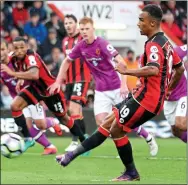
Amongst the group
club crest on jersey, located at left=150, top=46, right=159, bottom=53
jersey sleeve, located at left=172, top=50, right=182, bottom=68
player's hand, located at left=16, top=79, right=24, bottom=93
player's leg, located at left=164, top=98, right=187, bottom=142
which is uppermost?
club crest on jersey, located at left=150, top=46, right=159, bottom=53

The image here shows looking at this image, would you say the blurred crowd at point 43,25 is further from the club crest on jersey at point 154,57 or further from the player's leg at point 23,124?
the club crest on jersey at point 154,57

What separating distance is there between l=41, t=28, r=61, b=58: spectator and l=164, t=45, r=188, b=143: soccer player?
7.96m

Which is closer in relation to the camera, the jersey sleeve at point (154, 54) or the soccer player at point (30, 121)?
→ the jersey sleeve at point (154, 54)

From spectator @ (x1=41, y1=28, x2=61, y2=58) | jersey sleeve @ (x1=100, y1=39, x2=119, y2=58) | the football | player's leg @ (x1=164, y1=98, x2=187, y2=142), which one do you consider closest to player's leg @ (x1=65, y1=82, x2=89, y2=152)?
jersey sleeve @ (x1=100, y1=39, x2=119, y2=58)

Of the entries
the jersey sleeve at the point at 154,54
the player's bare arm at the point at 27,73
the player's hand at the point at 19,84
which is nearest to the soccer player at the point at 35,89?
the player's bare arm at the point at 27,73

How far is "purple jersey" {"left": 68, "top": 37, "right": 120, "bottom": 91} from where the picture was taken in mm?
11211

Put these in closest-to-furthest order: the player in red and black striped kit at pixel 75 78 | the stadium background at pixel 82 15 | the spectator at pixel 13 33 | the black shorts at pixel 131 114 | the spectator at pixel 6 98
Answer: the black shorts at pixel 131 114 → the player in red and black striped kit at pixel 75 78 → the spectator at pixel 6 98 → the spectator at pixel 13 33 → the stadium background at pixel 82 15

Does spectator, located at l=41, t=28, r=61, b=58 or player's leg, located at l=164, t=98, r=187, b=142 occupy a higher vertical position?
player's leg, located at l=164, t=98, r=187, b=142

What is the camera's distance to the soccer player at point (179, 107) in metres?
11.0

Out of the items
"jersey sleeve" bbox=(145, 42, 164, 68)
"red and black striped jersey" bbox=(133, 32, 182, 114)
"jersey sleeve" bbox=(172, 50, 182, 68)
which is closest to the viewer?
"jersey sleeve" bbox=(145, 42, 164, 68)

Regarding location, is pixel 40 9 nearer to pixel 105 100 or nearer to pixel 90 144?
pixel 105 100

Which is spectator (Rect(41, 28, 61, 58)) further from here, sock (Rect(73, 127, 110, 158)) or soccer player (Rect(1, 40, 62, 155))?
sock (Rect(73, 127, 110, 158))

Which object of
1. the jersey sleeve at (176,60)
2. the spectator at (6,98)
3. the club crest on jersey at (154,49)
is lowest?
the spectator at (6,98)

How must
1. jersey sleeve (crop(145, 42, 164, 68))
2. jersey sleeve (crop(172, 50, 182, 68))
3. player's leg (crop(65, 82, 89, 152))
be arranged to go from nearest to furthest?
1. jersey sleeve (crop(145, 42, 164, 68))
2. jersey sleeve (crop(172, 50, 182, 68))
3. player's leg (crop(65, 82, 89, 152))
